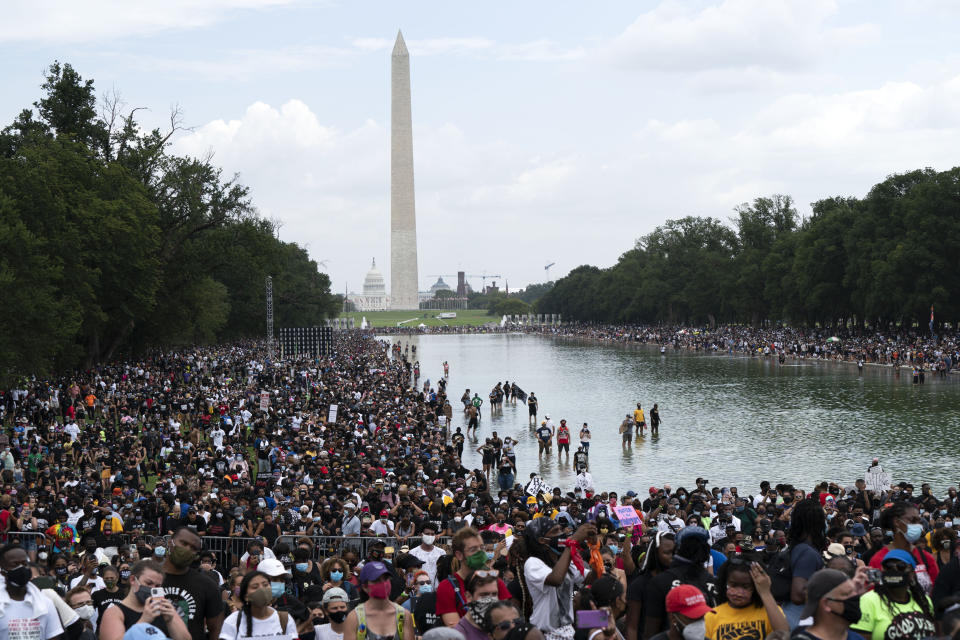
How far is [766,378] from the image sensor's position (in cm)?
5016

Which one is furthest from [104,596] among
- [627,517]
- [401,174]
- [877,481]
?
[401,174]

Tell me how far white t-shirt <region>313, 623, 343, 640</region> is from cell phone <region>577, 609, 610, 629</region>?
1.70 metres

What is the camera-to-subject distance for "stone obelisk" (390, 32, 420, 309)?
135 metres

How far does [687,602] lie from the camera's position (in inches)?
217

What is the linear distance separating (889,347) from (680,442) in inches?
1398

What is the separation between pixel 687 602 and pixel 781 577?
0.81m

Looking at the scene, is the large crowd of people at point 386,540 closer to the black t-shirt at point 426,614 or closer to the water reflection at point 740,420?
the black t-shirt at point 426,614

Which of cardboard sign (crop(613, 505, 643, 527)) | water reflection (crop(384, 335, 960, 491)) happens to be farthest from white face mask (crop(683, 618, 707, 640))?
water reflection (crop(384, 335, 960, 491))

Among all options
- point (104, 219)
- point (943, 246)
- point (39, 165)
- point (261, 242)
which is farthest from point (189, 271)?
point (943, 246)

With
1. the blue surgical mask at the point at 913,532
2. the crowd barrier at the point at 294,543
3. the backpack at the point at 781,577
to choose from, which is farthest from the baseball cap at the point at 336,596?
the crowd barrier at the point at 294,543

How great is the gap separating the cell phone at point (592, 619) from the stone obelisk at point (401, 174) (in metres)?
134

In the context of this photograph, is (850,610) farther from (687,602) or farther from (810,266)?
(810,266)

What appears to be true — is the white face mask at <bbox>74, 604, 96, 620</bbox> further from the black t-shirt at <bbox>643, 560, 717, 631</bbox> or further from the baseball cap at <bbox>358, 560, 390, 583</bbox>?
the black t-shirt at <bbox>643, 560, 717, 631</bbox>

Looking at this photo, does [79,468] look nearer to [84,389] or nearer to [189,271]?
[84,389]
